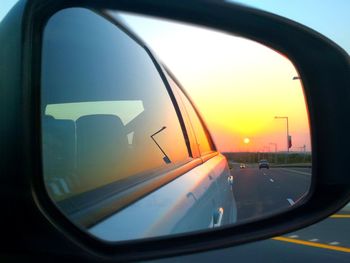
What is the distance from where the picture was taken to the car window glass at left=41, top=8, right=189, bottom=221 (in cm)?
173

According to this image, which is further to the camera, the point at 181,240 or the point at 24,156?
the point at 181,240

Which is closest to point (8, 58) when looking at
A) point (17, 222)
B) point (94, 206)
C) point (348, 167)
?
point (17, 222)

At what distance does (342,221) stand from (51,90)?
452 inches

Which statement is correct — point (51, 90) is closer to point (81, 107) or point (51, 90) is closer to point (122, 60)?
point (81, 107)

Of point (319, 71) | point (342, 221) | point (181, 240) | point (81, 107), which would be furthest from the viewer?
point (342, 221)

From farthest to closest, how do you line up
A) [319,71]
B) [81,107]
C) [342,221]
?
[342,221] → [319,71] → [81,107]

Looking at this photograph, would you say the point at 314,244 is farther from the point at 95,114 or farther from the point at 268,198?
the point at 95,114

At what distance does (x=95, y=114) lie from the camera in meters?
2.18

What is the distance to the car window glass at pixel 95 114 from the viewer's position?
1.73 metres

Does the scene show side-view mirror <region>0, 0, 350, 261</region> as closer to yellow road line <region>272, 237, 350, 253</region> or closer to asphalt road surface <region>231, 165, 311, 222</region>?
asphalt road surface <region>231, 165, 311, 222</region>

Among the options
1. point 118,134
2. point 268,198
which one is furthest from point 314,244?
point 118,134

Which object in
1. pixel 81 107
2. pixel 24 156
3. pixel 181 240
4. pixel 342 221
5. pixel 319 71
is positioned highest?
pixel 319 71

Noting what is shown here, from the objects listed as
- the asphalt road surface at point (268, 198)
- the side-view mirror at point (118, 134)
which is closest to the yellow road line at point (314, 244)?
the asphalt road surface at point (268, 198)

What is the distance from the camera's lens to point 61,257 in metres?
1.31
